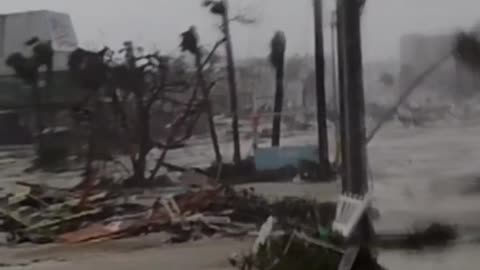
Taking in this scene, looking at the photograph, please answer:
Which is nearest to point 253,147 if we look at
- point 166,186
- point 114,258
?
point 166,186

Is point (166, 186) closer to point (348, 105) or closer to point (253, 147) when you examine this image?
point (253, 147)

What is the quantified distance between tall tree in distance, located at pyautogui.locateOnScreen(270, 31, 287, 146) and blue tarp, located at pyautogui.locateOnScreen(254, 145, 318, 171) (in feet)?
0.05

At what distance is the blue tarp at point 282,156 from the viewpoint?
1231mm

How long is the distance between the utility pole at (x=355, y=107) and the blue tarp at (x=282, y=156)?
6cm

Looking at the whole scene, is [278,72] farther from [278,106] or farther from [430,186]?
[430,186]

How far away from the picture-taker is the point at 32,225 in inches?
47.6

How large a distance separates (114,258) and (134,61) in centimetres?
29

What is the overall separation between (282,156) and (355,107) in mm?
129

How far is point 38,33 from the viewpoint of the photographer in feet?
4.07

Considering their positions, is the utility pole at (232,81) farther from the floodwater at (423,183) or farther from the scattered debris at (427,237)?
the scattered debris at (427,237)

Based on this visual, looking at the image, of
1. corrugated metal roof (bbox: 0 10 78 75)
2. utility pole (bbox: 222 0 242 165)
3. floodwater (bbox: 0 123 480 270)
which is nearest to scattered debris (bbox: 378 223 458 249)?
floodwater (bbox: 0 123 480 270)

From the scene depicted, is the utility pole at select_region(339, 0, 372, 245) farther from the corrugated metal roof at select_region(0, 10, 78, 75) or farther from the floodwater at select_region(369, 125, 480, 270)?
the corrugated metal roof at select_region(0, 10, 78, 75)

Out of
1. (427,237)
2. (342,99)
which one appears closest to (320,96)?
(342,99)

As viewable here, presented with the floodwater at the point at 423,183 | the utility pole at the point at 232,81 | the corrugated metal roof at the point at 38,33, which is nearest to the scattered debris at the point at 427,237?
the floodwater at the point at 423,183
